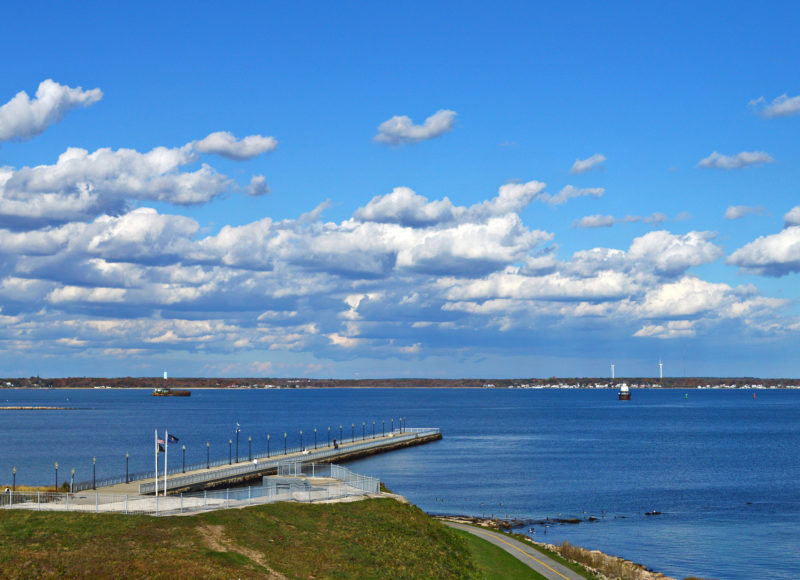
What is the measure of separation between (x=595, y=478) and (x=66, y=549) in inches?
3236

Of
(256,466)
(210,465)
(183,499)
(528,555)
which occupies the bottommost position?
(210,465)

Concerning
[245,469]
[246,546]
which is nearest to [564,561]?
[246,546]

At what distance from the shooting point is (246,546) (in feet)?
142

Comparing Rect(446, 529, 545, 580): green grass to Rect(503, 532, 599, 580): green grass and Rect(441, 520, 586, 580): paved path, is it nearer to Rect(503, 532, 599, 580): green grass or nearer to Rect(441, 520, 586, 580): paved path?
Rect(441, 520, 586, 580): paved path

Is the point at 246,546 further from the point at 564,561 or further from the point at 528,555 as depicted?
the point at 564,561

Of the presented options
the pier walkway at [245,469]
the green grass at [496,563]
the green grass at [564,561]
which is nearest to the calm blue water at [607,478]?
the pier walkway at [245,469]

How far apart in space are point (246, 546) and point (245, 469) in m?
57.4

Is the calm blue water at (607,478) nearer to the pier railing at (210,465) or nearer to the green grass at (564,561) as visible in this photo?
the pier railing at (210,465)

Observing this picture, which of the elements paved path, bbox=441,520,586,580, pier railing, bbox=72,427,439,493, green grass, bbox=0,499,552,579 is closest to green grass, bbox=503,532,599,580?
paved path, bbox=441,520,586,580

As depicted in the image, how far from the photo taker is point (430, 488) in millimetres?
98688

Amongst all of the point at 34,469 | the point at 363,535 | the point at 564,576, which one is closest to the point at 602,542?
the point at 564,576

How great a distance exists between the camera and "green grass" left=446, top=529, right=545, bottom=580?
160 ft

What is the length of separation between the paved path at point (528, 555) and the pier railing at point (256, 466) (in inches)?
1188

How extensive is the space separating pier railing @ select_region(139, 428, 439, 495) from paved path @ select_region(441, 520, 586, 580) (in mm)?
30181
